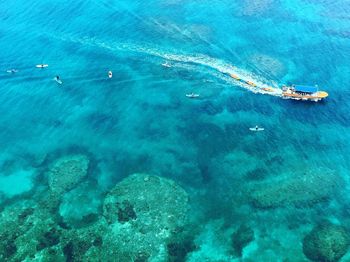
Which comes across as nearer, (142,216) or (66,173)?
(142,216)

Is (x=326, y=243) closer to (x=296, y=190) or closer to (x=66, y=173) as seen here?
(x=296, y=190)

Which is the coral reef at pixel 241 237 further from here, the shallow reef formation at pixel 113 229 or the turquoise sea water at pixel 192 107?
the shallow reef formation at pixel 113 229

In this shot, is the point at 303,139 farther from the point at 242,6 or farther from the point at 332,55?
the point at 242,6

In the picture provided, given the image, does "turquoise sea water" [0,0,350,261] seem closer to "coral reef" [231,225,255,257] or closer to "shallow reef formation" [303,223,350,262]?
"coral reef" [231,225,255,257]

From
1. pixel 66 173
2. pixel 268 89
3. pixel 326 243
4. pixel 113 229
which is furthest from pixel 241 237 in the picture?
pixel 268 89

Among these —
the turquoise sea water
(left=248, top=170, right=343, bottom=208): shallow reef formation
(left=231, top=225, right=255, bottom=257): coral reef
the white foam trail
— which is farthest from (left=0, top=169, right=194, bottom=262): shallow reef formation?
the white foam trail

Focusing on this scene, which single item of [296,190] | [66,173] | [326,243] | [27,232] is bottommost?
[27,232]
